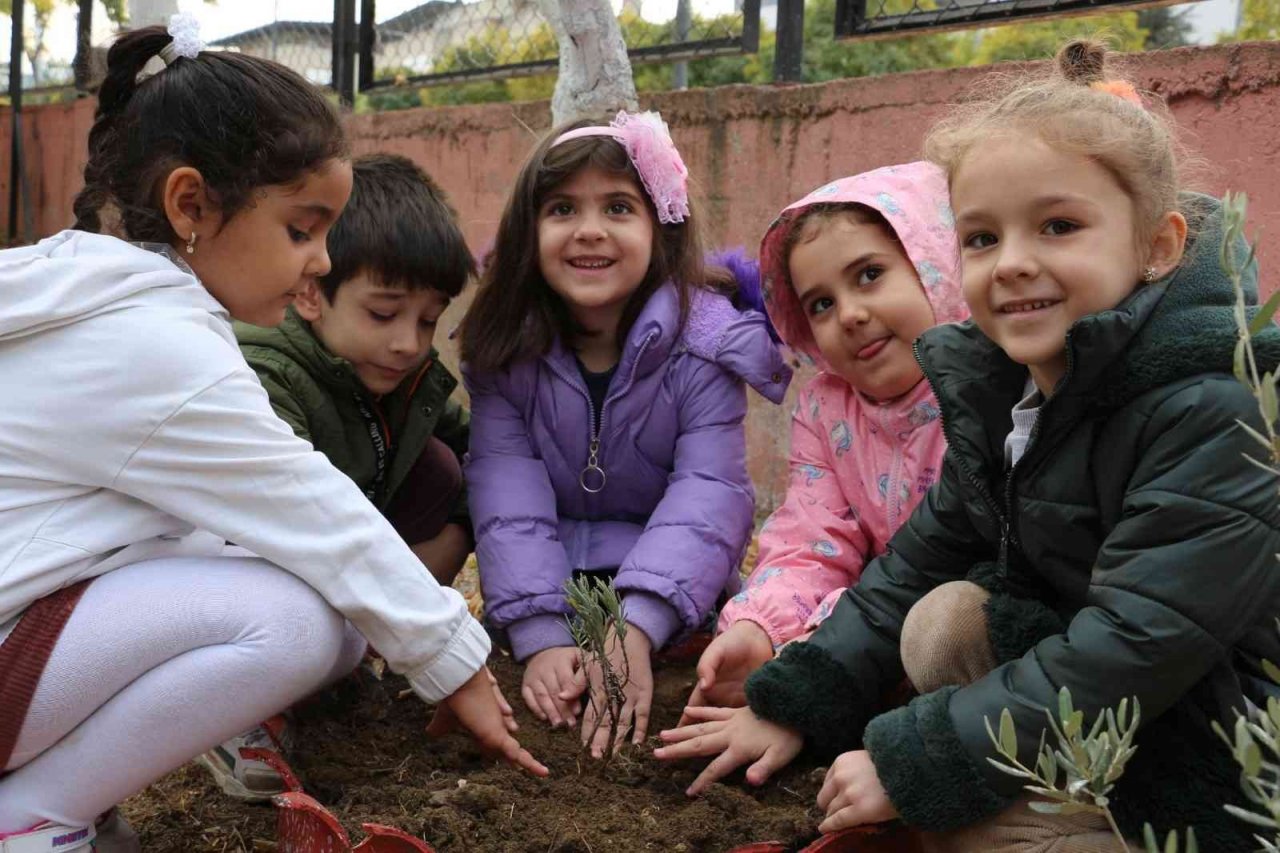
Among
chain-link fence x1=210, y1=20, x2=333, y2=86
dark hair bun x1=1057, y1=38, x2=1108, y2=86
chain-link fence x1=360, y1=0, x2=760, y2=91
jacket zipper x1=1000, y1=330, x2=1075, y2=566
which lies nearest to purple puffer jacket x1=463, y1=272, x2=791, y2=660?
jacket zipper x1=1000, y1=330, x2=1075, y2=566

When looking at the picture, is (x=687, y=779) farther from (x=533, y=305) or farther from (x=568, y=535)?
(x=533, y=305)

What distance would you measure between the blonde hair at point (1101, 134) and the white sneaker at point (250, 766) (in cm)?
161

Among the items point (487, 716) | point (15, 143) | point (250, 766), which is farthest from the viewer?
point (15, 143)

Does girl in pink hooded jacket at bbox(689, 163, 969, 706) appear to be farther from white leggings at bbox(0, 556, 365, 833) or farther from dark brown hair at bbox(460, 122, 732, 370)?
white leggings at bbox(0, 556, 365, 833)

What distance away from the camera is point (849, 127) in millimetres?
4430

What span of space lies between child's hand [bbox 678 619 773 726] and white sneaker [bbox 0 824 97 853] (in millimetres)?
1082

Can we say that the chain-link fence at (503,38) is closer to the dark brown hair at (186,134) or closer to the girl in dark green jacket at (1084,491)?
the dark brown hair at (186,134)

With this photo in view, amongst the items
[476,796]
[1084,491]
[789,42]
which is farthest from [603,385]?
[789,42]

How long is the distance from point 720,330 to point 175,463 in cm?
146

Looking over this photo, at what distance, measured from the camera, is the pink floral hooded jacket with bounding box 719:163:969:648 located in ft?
8.72

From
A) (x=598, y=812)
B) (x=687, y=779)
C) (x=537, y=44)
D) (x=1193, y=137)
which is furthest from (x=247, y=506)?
(x=537, y=44)

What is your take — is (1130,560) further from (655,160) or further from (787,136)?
(787,136)

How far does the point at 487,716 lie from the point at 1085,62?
1.52 m

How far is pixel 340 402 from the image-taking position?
301cm
